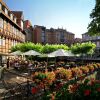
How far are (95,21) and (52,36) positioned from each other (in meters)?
60.8

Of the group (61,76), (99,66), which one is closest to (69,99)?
(61,76)

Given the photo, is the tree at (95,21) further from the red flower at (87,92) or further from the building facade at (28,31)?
the building facade at (28,31)

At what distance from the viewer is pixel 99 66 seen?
26906 mm

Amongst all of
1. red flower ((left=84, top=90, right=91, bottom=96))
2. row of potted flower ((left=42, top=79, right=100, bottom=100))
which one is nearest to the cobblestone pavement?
row of potted flower ((left=42, top=79, right=100, bottom=100))

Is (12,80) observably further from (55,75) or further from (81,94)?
(81,94)

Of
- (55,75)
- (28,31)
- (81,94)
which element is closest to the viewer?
(81,94)

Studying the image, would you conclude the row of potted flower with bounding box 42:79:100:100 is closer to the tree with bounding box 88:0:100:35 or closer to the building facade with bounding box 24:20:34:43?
the tree with bounding box 88:0:100:35

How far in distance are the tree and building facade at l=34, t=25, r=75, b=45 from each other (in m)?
53.7

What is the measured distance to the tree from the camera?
104ft

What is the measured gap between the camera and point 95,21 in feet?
105

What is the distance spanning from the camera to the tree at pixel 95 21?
31.6 m

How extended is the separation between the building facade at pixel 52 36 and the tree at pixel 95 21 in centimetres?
5367

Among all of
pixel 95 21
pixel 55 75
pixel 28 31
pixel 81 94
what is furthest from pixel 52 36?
pixel 81 94

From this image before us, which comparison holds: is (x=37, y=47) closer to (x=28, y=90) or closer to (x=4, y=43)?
(x=4, y=43)
